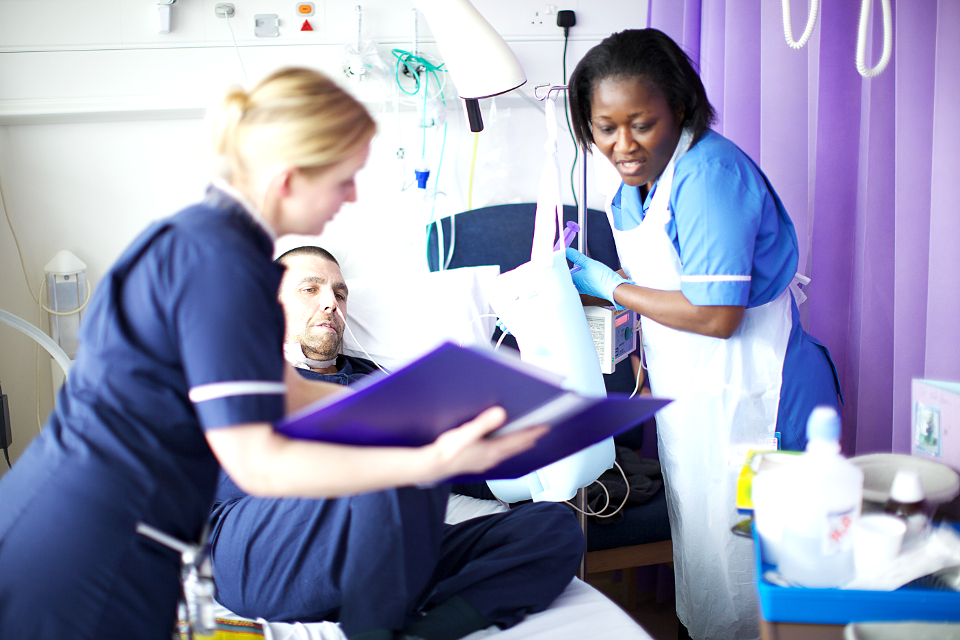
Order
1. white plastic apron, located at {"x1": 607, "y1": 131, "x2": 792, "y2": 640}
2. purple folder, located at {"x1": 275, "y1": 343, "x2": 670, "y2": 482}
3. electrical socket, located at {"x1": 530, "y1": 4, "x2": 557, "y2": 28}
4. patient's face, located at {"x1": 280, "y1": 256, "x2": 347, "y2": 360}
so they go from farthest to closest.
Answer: electrical socket, located at {"x1": 530, "y1": 4, "x2": 557, "y2": 28}, patient's face, located at {"x1": 280, "y1": 256, "x2": 347, "y2": 360}, white plastic apron, located at {"x1": 607, "y1": 131, "x2": 792, "y2": 640}, purple folder, located at {"x1": 275, "y1": 343, "x2": 670, "y2": 482}

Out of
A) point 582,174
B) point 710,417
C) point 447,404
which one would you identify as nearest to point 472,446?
point 447,404

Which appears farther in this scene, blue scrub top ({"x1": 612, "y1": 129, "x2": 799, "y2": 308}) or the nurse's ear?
blue scrub top ({"x1": 612, "y1": 129, "x2": 799, "y2": 308})

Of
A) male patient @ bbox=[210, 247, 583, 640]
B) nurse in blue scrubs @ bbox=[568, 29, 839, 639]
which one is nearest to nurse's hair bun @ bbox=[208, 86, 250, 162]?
male patient @ bbox=[210, 247, 583, 640]

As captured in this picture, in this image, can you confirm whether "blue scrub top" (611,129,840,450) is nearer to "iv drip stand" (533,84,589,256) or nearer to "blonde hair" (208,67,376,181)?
"iv drip stand" (533,84,589,256)

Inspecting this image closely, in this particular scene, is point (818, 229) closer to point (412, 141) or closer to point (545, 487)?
point (545, 487)

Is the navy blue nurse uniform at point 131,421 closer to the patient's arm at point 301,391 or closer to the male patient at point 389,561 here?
the patient's arm at point 301,391

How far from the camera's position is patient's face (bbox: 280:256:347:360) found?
79.4 inches

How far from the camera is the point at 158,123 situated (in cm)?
231

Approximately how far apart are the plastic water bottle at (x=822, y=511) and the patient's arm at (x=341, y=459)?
Answer: 299mm

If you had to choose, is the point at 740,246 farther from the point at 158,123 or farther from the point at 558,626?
the point at 158,123

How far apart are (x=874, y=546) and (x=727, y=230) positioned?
0.73 m

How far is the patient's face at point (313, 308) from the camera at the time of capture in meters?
2.02

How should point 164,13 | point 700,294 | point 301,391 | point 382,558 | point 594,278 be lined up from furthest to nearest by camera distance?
point 164,13
point 594,278
point 700,294
point 382,558
point 301,391

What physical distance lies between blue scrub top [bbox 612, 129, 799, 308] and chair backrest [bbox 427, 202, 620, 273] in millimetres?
924
